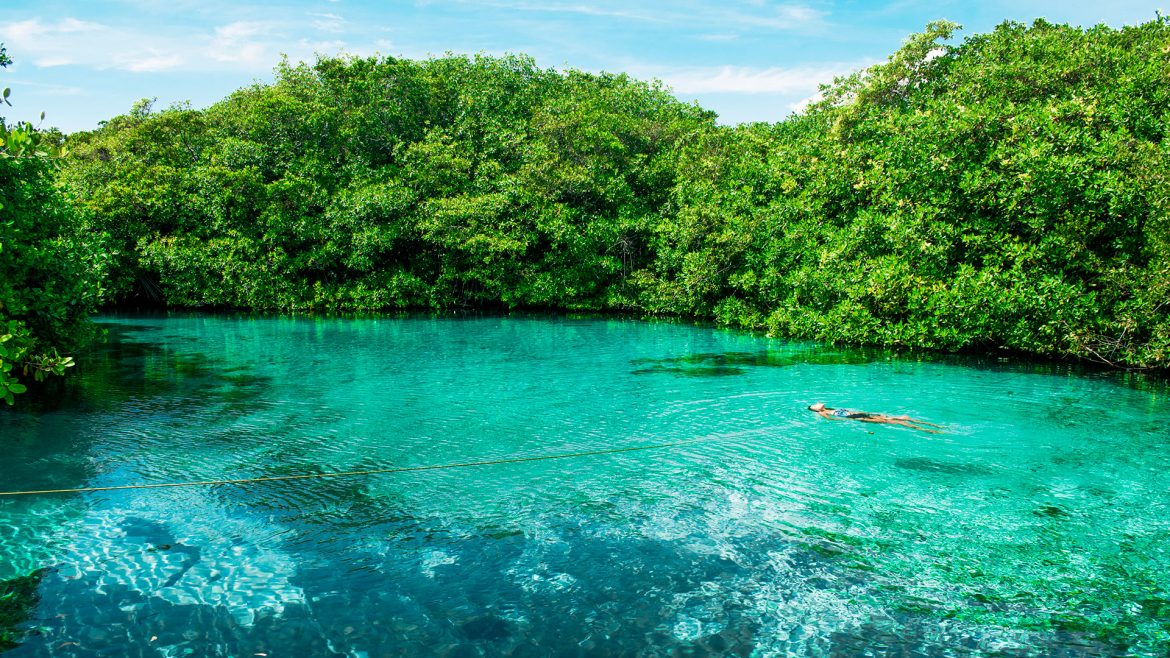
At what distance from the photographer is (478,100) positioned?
33.7m

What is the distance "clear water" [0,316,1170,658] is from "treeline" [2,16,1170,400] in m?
4.52

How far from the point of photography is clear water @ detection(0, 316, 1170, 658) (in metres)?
5.09

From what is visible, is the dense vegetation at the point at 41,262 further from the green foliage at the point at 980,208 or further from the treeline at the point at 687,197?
the green foliage at the point at 980,208

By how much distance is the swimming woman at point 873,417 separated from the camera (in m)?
10.8

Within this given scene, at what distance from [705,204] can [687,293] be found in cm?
345

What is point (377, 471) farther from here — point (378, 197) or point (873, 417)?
point (378, 197)

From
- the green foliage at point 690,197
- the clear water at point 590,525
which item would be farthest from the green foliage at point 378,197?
the clear water at point 590,525

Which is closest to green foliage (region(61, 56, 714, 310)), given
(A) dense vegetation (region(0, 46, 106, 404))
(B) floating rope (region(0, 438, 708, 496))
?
(A) dense vegetation (region(0, 46, 106, 404))

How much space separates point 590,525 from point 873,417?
586cm

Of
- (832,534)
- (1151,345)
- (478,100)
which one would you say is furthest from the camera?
(478,100)

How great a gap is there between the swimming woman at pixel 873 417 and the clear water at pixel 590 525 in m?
0.27

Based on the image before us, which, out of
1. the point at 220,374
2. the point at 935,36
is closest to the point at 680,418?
the point at 220,374

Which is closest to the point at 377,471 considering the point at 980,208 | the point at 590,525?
the point at 590,525

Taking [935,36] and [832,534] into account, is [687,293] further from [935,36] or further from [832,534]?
[832,534]
